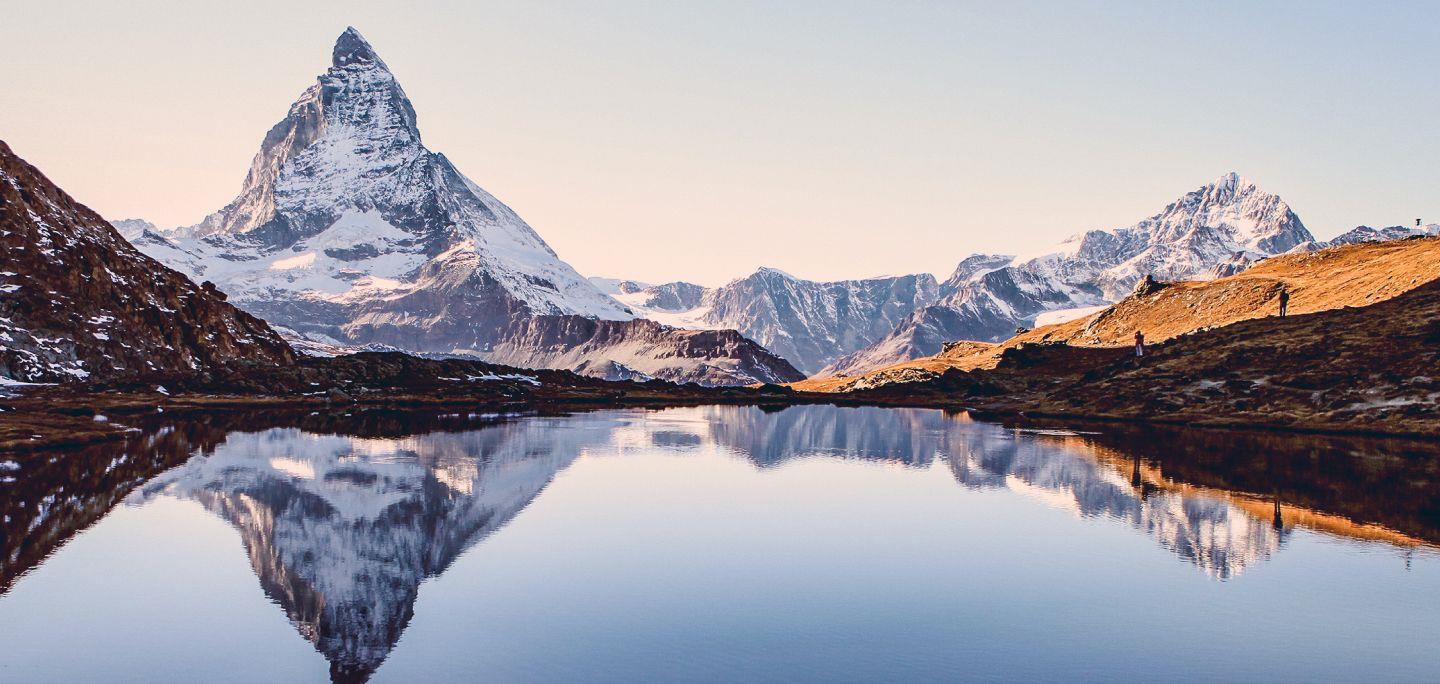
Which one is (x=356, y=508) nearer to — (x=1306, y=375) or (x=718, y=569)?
(x=718, y=569)

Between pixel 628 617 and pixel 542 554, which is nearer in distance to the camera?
pixel 628 617

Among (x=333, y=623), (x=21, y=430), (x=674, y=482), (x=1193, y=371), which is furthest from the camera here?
(x=1193, y=371)

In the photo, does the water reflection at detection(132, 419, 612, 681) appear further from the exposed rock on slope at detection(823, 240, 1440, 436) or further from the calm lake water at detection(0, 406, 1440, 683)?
the exposed rock on slope at detection(823, 240, 1440, 436)

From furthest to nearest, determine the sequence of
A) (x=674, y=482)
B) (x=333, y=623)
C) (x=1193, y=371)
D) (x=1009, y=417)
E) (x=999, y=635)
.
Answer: (x=1009, y=417) → (x=1193, y=371) → (x=674, y=482) → (x=333, y=623) → (x=999, y=635)

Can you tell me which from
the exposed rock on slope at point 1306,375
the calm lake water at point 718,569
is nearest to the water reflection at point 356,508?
the calm lake water at point 718,569

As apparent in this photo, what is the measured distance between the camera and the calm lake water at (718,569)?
37.9m

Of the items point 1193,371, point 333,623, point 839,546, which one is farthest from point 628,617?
point 1193,371

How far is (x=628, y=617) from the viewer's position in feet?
143

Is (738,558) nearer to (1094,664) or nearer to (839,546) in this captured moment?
(839,546)

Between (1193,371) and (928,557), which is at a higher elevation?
(1193,371)

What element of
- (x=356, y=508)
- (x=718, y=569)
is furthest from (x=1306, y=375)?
(x=356, y=508)

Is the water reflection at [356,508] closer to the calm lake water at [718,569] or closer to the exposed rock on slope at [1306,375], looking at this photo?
the calm lake water at [718,569]

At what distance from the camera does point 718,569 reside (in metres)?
54.3

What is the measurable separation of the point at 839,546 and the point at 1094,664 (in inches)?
1012
